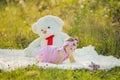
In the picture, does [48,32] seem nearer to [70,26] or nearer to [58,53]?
[58,53]

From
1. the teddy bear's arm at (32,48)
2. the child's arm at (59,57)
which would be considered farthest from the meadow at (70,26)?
the teddy bear's arm at (32,48)

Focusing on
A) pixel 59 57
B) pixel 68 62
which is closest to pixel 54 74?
pixel 59 57

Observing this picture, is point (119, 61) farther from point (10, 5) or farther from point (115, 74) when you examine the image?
point (10, 5)

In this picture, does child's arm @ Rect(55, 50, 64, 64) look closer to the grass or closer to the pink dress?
the pink dress

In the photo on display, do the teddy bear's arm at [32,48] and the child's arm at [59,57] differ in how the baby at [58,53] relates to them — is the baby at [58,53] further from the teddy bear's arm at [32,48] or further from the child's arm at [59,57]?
the teddy bear's arm at [32,48]

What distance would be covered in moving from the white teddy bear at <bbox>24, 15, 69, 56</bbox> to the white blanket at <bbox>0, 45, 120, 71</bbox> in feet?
0.53

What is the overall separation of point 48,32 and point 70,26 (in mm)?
1233

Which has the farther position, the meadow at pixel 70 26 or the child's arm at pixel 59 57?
the child's arm at pixel 59 57

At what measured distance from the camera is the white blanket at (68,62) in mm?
4465

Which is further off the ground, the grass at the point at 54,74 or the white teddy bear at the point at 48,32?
the white teddy bear at the point at 48,32

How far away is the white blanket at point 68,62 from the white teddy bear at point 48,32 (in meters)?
0.16

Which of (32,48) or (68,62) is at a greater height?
(32,48)

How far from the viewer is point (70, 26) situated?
618cm

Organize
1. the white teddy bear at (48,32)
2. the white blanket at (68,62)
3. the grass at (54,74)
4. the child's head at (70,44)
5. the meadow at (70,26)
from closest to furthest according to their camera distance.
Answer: the grass at (54,74)
the meadow at (70,26)
the white blanket at (68,62)
the child's head at (70,44)
the white teddy bear at (48,32)
